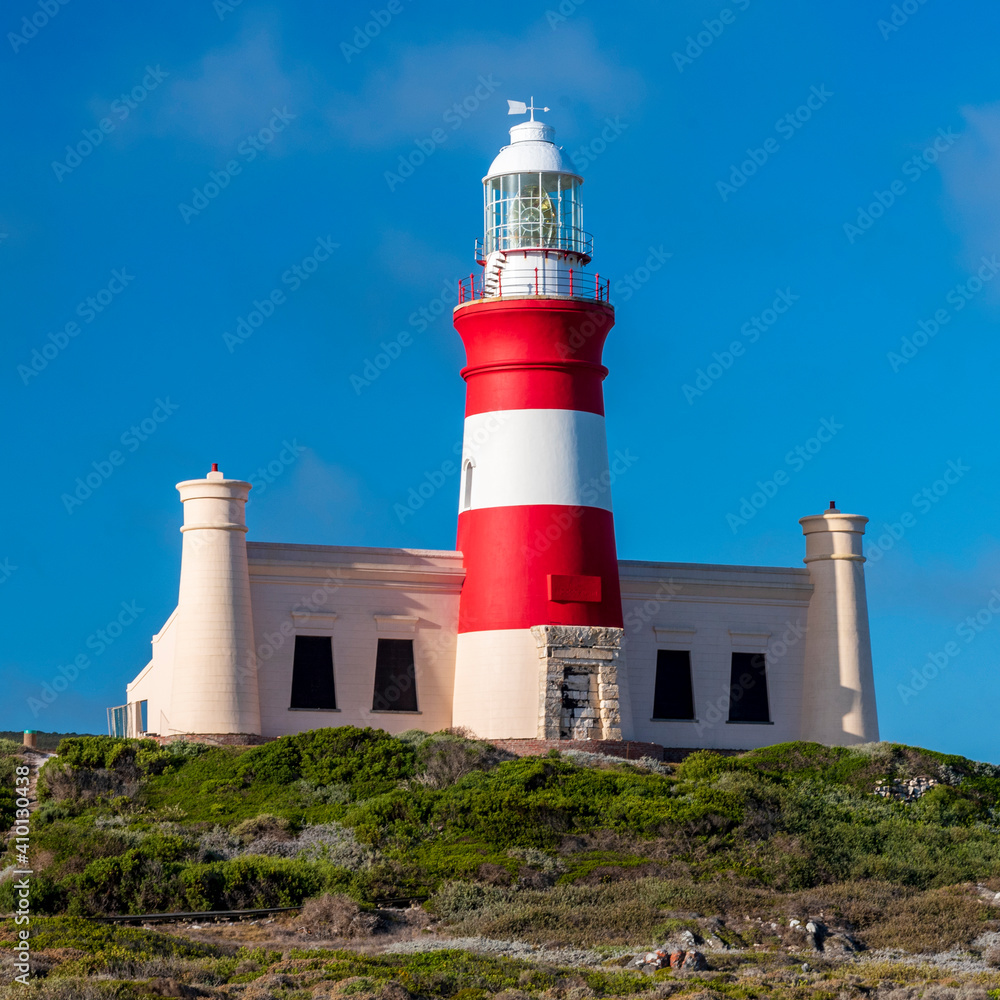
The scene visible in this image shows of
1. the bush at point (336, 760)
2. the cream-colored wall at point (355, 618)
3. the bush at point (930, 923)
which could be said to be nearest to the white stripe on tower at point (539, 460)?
the cream-colored wall at point (355, 618)

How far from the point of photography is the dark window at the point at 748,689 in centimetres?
3048

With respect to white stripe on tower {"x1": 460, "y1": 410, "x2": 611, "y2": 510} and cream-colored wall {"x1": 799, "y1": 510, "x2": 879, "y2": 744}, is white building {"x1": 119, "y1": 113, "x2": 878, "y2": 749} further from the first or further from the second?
cream-colored wall {"x1": 799, "y1": 510, "x2": 879, "y2": 744}

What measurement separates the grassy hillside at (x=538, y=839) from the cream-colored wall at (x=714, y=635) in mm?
3425

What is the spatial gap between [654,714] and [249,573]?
8.16 meters

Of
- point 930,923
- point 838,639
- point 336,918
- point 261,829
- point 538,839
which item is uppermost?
point 838,639

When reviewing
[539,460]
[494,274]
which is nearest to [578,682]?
[539,460]

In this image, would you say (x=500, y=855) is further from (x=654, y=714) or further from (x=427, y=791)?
(x=654, y=714)

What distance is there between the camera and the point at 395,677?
28.3 m

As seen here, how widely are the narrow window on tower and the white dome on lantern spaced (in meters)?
5.40

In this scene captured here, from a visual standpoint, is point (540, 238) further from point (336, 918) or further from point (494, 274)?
point (336, 918)

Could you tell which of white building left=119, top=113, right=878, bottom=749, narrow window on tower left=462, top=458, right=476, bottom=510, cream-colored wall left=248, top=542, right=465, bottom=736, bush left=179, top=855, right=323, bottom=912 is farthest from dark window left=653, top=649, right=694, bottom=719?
bush left=179, top=855, right=323, bottom=912

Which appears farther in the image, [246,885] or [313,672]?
[313,672]

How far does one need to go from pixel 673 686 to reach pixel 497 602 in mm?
4509

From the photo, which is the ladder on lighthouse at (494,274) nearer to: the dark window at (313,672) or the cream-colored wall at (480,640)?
the cream-colored wall at (480,640)
